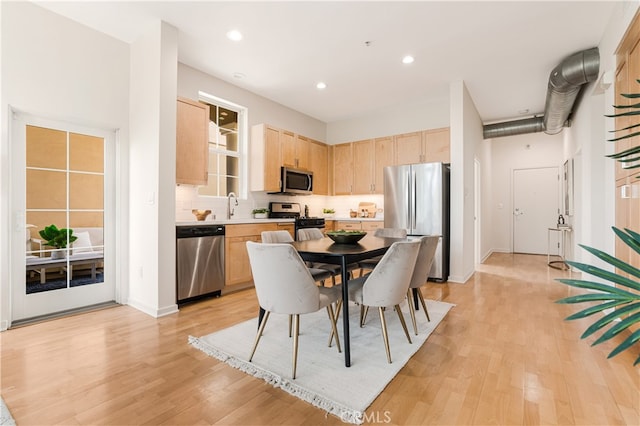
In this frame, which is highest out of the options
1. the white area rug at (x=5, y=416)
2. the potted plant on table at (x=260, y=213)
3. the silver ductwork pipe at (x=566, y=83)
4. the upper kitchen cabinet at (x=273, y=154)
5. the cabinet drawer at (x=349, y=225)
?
the silver ductwork pipe at (x=566, y=83)

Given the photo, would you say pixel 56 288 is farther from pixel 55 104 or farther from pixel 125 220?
pixel 55 104

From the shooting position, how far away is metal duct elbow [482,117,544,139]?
5.78 m

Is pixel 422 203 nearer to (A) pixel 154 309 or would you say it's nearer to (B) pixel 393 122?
(B) pixel 393 122

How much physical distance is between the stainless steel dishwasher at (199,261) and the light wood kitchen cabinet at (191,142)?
65 cm

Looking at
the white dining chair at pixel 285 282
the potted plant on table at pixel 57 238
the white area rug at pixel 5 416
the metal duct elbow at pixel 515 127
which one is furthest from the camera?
the metal duct elbow at pixel 515 127

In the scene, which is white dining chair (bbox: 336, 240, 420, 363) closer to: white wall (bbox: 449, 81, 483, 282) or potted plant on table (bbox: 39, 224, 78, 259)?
white wall (bbox: 449, 81, 483, 282)

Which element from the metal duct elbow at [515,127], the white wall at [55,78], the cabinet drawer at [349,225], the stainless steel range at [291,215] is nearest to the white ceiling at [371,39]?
the white wall at [55,78]

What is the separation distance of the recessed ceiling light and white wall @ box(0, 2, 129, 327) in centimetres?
123

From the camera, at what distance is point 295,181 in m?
5.33

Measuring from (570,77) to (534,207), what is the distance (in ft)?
13.9

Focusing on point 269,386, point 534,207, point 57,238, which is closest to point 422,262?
point 269,386

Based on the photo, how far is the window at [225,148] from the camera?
450 centimetres

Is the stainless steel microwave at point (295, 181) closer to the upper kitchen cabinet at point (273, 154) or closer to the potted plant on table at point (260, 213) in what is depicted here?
the upper kitchen cabinet at point (273, 154)

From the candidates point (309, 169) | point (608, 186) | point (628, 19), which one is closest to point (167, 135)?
point (309, 169)
